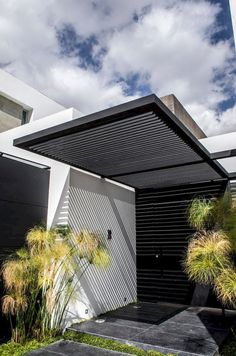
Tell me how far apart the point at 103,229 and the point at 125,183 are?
6.26 ft

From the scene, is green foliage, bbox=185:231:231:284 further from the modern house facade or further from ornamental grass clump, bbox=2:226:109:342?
ornamental grass clump, bbox=2:226:109:342

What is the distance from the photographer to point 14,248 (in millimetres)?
5977

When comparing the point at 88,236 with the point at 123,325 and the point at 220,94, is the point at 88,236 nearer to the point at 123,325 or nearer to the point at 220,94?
the point at 123,325

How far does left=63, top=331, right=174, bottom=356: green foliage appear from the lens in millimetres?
4765

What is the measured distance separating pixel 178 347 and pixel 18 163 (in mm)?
4988

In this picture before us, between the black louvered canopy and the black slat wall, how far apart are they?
1066 mm

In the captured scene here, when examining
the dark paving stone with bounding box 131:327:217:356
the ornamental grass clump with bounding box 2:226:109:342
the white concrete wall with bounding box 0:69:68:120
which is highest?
the white concrete wall with bounding box 0:69:68:120

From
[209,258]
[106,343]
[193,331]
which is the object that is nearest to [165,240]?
[193,331]

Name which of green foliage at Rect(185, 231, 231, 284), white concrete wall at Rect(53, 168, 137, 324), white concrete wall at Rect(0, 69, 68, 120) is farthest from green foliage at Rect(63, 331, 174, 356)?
white concrete wall at Rect(0, 69, 68, 120)

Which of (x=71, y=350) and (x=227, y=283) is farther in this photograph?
(x=71, y=350)

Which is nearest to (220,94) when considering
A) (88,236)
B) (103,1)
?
(103,1)

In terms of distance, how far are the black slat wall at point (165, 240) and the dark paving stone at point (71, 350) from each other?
4257 mm

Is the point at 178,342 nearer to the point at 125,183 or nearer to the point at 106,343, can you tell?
the point at 106,343

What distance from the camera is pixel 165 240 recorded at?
359 inches
